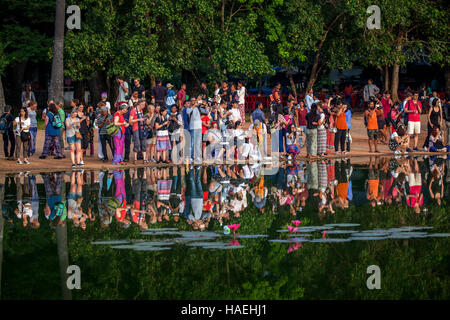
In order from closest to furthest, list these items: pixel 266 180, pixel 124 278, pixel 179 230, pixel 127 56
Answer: pixel 124 278 → pixel 179 230 → pixel 266 180 → pixel 127 56

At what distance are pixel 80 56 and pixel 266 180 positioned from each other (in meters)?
17.7

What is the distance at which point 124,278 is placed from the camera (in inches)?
399

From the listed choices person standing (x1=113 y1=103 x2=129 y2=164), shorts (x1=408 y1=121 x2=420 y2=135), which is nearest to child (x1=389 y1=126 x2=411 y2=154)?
shorts (x1=408 y1=121 x2=420 y2=135)

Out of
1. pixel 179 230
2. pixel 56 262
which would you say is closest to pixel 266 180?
pixel 179 230

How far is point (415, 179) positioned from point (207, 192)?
518 centimetres

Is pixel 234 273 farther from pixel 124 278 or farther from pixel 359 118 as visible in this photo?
pixel 359 118

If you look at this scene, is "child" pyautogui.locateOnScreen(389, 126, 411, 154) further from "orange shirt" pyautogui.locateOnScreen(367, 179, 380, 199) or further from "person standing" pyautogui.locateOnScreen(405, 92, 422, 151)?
"orange shirt" pyautogui.locateOnScreen(367, 179, 380, 199)

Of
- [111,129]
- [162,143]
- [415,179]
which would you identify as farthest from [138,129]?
[415,179]

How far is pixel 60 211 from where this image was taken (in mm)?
15180

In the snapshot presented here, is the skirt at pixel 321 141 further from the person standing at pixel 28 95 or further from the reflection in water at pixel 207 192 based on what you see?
the person standing at pixel 28 95

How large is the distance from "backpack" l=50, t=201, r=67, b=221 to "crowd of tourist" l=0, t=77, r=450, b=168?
6909mm

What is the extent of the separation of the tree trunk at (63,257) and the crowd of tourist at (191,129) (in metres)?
9.92
